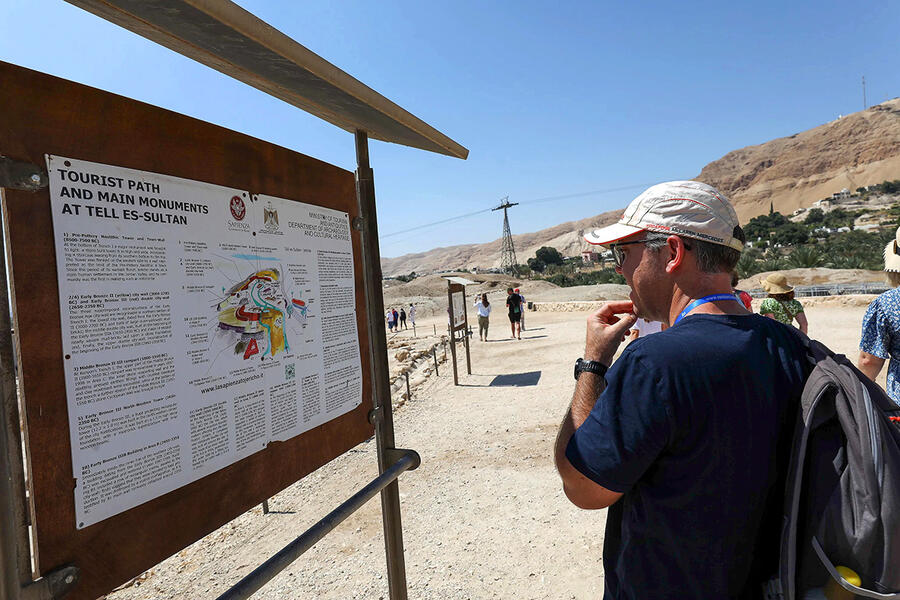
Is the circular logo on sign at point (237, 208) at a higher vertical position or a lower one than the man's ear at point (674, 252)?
higher

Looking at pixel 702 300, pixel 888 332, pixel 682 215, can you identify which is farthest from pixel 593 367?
pixel 888 332

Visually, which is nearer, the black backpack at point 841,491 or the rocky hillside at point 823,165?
the black backpack at point 841,491

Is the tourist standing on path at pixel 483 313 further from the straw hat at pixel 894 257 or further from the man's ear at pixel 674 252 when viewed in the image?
the man's ear at pixel 674 252

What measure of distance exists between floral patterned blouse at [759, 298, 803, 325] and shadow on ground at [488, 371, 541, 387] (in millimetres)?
4567

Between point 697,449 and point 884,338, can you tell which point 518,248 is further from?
point 697,449

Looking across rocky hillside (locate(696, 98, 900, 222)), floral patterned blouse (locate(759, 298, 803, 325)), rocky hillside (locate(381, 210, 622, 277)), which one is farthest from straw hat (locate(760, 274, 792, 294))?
rocky hillside (locate(381, 210, 622, 277))

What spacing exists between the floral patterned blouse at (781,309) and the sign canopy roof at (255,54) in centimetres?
537

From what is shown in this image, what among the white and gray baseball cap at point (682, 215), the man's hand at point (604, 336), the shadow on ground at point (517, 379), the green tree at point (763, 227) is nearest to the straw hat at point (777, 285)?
the shadow on ground at point (517, 379)

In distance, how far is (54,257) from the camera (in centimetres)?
117

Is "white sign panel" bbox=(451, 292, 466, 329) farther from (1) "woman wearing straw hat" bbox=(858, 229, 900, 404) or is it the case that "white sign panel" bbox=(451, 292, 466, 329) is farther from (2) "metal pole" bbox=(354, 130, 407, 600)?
(2) "metal pole" bbox=(354, 130, 407, 600)

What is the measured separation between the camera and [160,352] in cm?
138

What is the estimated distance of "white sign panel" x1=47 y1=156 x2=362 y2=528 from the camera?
122 centimetres

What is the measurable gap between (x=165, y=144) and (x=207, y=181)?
0.52 ft

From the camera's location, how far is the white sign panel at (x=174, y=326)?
1.22 m
